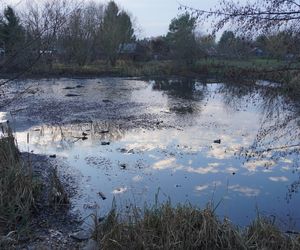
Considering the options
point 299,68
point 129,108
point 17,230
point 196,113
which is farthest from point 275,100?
point 129,108

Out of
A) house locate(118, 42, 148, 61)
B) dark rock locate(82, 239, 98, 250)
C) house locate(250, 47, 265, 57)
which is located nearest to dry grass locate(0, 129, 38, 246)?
dark rock locate(82, 239, 98, 250)

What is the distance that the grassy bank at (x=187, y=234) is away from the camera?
6551 mm

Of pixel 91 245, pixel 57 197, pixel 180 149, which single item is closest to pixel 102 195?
pixel 57 197

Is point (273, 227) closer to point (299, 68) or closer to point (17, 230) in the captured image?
point (299, 68)

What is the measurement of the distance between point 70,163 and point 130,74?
30.4m

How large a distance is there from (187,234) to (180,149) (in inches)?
285

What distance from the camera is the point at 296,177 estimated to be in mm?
11250

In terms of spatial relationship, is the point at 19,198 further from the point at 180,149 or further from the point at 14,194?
the point at 180,149

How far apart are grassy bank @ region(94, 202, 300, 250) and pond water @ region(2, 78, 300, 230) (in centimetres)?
160

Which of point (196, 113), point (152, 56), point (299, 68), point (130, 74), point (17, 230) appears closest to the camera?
point (299, 68)

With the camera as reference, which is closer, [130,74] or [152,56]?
[130,74]

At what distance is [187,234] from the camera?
6648mm

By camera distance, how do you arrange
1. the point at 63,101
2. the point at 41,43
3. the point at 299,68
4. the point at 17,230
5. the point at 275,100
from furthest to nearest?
the point at 63,101 → the point at 17,230 → the point at 275,100 → the point at 299,68 → the point at 41,43

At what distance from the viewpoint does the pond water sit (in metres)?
9.05
